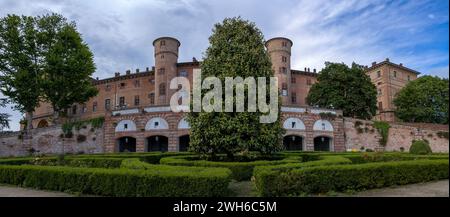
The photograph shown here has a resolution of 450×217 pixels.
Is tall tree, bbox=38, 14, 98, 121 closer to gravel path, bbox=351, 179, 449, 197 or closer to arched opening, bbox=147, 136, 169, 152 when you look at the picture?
arched opening, bbox=147, 136, 169, 152

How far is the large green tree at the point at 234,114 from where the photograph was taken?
14.7m

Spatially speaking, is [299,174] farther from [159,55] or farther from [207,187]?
[159,55]

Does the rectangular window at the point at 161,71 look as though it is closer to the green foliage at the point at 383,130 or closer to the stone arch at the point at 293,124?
the stone arch at the point at 293,124

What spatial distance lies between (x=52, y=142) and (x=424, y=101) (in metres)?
49.9

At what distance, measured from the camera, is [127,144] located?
37.9 metres

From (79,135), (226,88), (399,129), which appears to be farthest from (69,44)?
(399,129)

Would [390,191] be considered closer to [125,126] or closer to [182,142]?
[182,142]

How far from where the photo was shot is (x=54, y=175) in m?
11.3

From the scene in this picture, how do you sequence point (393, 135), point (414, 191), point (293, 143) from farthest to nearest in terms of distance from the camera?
1. point (393, 135)
2. point (293, 143)
3. point (414, 191)

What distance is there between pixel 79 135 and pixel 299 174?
3279cm

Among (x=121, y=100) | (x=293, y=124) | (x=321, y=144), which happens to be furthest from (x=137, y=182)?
(x=121, y=100)

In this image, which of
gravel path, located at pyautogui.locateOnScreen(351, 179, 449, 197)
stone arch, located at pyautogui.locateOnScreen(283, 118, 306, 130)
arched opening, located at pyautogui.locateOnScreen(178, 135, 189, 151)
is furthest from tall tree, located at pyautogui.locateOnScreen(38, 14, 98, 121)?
gravel path, located at pyautogui.locateOnScreen(351, 179, 449, 197)

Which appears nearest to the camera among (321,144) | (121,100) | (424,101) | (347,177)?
(347,177)

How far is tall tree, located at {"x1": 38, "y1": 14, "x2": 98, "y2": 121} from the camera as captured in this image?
34688mm
